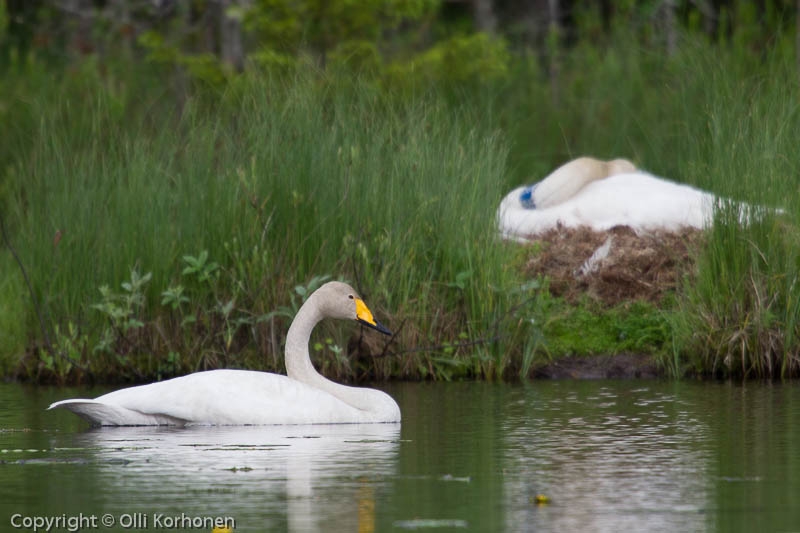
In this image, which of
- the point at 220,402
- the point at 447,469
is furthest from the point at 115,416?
the point at 447,469

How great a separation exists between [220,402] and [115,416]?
60 centimetres

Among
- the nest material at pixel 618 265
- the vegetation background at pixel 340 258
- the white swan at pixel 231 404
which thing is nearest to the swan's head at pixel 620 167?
the nest material at pixel 618 265

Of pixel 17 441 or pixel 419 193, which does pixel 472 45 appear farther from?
pixel 17 441

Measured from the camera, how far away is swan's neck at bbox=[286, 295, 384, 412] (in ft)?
29.6

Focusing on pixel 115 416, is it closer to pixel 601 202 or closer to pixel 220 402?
pixel 220 402

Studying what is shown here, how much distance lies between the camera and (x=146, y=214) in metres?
11.2

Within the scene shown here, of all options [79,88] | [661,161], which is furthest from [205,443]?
[79,88]

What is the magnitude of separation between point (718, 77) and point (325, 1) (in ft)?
19.4

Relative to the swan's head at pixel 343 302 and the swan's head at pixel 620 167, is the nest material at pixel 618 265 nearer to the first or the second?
the swan's head at pixel 620 167

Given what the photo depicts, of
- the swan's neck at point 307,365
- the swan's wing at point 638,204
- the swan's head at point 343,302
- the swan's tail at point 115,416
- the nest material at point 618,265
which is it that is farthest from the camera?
the swan's wing at point 638,204

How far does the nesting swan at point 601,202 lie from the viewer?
13.0m

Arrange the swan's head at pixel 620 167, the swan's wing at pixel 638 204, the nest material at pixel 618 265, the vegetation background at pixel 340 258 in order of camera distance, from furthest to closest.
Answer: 1. the swan's head at pixel 620 167
2. the swan's wing at pixel 638 204
3. the nest material at pixel 618 265
4. the vegetation background at pixel 340 258

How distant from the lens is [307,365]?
360 inches

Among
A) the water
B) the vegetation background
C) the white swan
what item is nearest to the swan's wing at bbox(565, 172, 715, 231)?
the vegetation background
